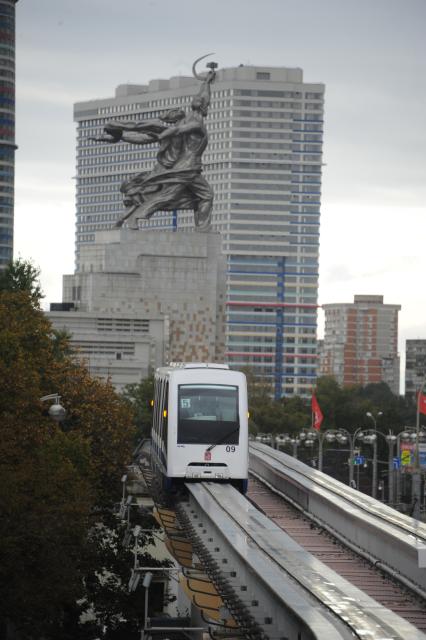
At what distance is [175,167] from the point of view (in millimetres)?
134750

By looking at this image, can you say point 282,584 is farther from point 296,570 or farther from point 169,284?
point 169,284

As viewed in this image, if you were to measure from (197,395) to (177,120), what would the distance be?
302ft

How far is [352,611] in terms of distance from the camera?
23719 mm

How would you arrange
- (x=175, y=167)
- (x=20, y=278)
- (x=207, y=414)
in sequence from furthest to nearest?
(x=175, y=167) → (x=20, y=278) → (x=207, y=414)

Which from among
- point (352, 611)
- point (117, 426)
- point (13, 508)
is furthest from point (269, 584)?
point (117, 426)

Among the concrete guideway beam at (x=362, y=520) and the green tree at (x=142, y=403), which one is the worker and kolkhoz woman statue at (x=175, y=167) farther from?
the concrete guideway beam at (x=362, y=520)

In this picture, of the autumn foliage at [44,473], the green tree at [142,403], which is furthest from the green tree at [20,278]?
the green tree at [142,403]

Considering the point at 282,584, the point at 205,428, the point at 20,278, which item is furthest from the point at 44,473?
the point at 20,278

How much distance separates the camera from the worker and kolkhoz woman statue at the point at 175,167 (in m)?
133

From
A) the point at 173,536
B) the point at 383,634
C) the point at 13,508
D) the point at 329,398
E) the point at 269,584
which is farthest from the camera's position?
the point at 329,398

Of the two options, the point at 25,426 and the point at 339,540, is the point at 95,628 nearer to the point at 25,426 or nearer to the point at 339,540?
the point at 25,426

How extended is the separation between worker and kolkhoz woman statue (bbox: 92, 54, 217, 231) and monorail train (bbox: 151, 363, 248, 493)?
89.7 m

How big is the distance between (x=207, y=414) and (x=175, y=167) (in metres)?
92.7

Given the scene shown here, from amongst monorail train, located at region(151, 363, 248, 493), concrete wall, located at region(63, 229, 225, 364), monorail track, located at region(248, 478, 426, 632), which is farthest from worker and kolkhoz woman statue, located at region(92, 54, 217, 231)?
monorail train, located at region(151, 363, 248, 493)
